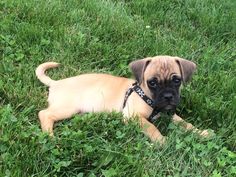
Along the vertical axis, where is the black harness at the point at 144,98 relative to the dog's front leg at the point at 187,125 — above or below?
above

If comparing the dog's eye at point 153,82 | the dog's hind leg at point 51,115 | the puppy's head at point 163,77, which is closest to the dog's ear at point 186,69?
the puppy's head at point 163,77

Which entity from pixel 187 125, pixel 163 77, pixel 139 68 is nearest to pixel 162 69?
pixel 163 77

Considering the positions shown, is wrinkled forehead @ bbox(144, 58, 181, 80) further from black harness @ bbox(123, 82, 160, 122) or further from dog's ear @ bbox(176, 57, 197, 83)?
black harness @ bbox(123, 82, 160, 122)

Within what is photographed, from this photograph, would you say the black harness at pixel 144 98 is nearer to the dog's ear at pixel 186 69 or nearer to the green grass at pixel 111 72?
the green grass at pixel 111 72

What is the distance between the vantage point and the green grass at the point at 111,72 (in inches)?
164

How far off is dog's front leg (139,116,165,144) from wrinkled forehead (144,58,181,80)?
43 cm

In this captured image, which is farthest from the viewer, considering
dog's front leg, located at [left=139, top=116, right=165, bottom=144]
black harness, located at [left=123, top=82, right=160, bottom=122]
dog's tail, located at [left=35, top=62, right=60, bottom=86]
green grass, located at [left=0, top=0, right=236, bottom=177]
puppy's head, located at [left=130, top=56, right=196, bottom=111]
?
dog's tail, located at [left=35, top=62, right=60, bottom=86]

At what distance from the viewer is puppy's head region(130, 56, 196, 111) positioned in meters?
4.68

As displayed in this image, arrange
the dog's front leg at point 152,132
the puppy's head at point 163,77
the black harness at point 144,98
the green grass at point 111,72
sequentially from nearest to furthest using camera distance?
the green grass at point 111,72
the dog's front leg at point 152,132
the puppy's head at point 163,77
the black harness at point 144,98

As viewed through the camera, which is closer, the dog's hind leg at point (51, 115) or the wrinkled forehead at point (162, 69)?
the dog's hind leg at point (51, 115)

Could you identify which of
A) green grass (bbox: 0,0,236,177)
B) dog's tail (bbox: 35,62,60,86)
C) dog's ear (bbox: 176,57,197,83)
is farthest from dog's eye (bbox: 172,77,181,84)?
dog's tail (bbox: 35,62,60,86)

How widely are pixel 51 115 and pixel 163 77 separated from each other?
104 cm

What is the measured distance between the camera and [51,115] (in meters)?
4.73

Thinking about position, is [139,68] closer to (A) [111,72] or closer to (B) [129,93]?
(B) [129,93]
